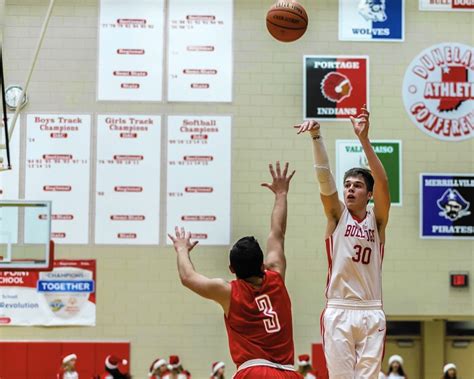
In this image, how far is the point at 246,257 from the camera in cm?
433

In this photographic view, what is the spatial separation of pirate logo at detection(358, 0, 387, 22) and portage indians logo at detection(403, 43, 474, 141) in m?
0.90

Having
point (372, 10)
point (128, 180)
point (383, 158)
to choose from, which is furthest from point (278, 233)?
point (372, 10)

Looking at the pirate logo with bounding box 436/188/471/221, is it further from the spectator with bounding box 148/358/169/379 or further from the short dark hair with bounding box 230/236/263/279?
the short dark hair with bounding box 230/236/263/279

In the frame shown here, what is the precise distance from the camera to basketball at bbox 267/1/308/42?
875 centimetres

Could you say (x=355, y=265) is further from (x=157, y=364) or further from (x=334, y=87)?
(x=334, y=87)

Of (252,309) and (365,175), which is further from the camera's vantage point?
(365,175)

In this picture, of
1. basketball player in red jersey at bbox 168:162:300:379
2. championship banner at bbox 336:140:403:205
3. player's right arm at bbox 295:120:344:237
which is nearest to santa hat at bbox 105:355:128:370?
championship banner at bbox 336:140:403:205

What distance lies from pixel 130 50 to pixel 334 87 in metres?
3.30

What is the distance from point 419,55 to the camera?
42.0 ft

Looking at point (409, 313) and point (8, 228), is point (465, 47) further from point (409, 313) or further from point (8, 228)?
point (8, 228)

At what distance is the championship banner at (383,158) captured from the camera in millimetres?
12516

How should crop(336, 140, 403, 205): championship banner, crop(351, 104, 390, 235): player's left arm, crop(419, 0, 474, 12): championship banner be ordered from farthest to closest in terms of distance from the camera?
crop(419, 0, 474, 12): championship banner
crop(336, 140, 403, 205): championship banner
crop(351, 104, 390, 235): player's left arm

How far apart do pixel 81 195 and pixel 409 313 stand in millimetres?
5471

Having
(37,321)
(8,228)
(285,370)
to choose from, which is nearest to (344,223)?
(285,370)
